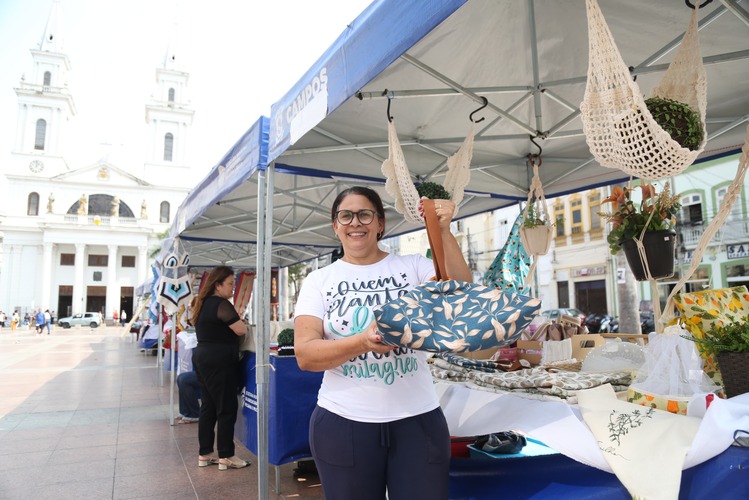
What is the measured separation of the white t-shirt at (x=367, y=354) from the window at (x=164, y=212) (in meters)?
59.2

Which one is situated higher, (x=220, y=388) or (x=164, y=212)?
(x=164, y=212)

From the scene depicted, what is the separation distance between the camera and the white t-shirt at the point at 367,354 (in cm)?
161

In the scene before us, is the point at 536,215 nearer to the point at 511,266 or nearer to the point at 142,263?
the point at 511,266

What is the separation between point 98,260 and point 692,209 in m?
53.7

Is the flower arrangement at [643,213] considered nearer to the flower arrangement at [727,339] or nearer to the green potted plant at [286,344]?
the flower arrangement at [727,339]

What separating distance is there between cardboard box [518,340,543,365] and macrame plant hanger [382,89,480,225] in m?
0.96

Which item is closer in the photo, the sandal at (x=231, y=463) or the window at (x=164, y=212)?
the sandal at (x=231, y=463)

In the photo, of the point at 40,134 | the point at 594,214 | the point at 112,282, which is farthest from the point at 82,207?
the point at 594,214

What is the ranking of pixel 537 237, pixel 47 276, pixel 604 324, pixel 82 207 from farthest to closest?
pixel 82 207, pixel 47 276, pixel 604 324, pixel 537 237

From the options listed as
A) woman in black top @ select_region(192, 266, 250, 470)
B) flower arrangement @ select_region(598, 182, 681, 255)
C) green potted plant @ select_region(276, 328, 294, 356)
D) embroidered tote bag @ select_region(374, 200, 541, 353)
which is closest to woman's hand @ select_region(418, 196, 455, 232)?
embroidered tote bag @ select_region(374, 200, 541, 353)

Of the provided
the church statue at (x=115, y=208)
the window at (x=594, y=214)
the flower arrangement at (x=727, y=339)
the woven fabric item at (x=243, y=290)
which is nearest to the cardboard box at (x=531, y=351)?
the flower arrangement at (x=727, y=339)

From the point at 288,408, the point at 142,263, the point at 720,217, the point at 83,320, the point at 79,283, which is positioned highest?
the point at 142,263

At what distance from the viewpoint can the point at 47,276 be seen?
49.2 m

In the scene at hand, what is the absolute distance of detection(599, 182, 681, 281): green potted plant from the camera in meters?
2.69
